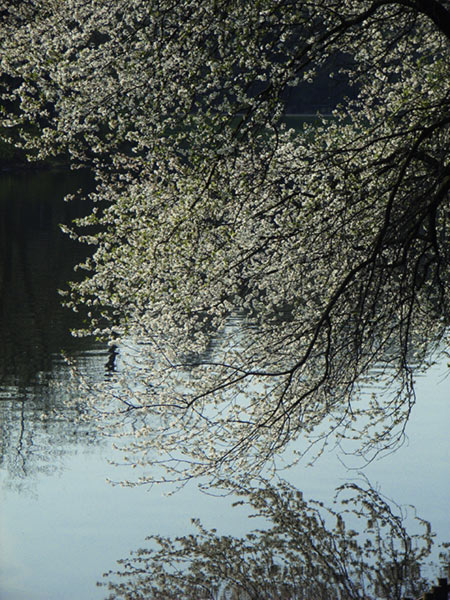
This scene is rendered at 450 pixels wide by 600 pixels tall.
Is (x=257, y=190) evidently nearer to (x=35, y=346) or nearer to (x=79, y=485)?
(x=79, y=485)

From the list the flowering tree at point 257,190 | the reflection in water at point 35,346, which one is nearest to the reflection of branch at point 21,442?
the reflection in water at point 35,346

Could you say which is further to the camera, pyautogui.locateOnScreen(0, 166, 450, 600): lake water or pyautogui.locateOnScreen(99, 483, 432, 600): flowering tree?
pyautogui.locateOnScreen(0, 166, 450, 600): lake water

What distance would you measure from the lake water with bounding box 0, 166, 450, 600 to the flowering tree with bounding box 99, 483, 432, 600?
15.7 inches

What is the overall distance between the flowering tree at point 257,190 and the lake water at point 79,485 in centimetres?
93

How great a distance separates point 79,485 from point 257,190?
18.1 feet

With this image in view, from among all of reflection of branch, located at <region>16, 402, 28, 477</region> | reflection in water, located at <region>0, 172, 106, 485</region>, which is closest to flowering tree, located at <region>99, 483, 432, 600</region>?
reflection of branch, located at <region>16, 402, 28, 477</region>

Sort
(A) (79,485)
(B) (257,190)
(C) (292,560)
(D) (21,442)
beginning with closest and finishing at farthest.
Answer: (C) (292,560)
(B) (257,190)
(A) (79,485)
(D) (21,442)

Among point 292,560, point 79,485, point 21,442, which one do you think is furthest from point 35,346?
point 292,560

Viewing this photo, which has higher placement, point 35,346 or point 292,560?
point 35,346

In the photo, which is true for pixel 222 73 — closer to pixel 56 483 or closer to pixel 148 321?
pixel 148 321

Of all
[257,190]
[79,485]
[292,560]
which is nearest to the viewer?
[292,560]

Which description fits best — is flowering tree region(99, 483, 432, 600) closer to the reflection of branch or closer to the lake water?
the lake water

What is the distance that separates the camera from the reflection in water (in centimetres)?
1598

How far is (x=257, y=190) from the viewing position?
1315cm
